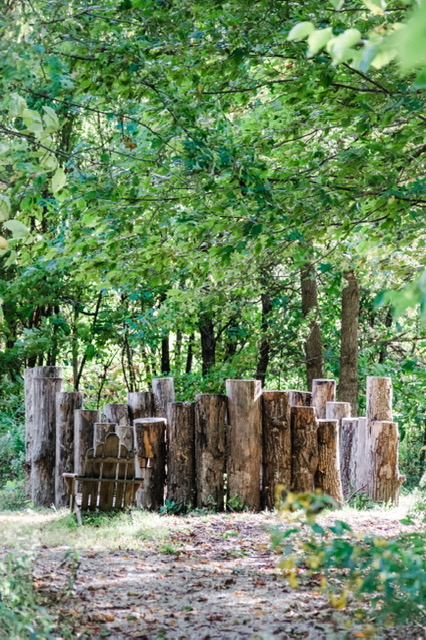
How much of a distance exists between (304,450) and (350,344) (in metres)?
4.77

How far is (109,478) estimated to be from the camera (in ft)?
24.2

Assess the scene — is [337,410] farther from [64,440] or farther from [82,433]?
[64,440]

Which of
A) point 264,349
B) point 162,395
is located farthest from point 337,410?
point 264,349

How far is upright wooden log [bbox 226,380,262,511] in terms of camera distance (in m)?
7.80

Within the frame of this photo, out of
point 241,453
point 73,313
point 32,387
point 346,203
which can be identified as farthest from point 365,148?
point 73,313

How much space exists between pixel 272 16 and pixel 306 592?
4292 mm

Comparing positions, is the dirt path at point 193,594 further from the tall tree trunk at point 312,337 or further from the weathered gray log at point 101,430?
the tall tree trunk at point 312,337

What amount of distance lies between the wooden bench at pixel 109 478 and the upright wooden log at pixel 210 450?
74cm

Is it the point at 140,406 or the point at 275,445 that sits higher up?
the point at 140,406

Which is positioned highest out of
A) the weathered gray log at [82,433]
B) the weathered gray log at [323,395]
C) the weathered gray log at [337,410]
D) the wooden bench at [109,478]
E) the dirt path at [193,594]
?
the weathered gray log at [323,395]

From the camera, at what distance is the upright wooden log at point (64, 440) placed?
8.51 m

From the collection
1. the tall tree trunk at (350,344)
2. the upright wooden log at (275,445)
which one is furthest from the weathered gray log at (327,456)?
the tall tree trunk at (350,344)

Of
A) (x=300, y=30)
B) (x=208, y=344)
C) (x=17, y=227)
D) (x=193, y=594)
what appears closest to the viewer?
(x=300, y=30)

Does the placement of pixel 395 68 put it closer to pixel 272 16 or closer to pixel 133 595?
pixel 272 16
